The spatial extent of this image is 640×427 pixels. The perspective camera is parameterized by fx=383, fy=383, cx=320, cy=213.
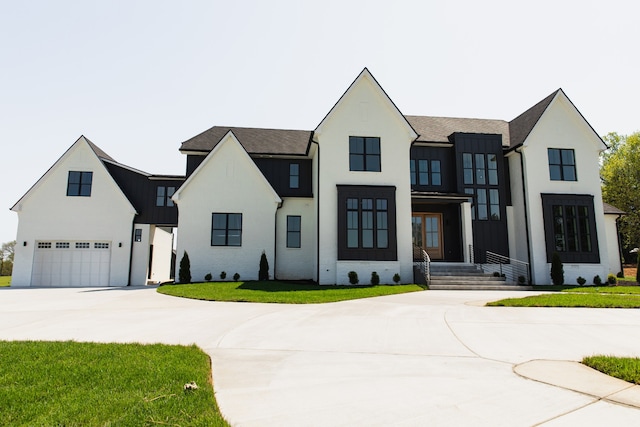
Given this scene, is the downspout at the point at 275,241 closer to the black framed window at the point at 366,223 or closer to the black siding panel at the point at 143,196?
the black framed window at the point at 366,223

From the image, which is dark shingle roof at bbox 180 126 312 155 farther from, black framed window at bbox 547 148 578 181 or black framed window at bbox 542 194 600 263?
black framed window at bbox 542 194 600 263

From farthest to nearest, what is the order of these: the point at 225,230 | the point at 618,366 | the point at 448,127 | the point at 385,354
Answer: the point at 448,127, the point at 225,230, the point at 385,354, the point at 618,366

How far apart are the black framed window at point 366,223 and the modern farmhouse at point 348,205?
5 centimetres

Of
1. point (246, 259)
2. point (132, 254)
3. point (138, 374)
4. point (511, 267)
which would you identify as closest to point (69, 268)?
point (132, 254)

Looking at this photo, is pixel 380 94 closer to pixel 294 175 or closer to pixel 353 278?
pixel 294 175

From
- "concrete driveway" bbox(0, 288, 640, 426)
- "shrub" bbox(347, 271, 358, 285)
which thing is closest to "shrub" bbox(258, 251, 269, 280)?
"shrub" bbox(347, 271, 358, 285)

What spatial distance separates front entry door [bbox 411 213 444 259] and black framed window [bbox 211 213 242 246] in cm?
983

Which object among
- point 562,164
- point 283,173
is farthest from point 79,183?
point 562,164

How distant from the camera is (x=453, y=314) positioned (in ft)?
31.1

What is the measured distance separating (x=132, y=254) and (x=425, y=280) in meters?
16.5

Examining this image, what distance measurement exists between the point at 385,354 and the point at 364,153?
1512cm

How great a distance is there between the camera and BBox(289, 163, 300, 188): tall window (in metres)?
23.6

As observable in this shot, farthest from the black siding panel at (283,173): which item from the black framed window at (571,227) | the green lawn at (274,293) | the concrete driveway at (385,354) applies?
the black framed window at (571,227)

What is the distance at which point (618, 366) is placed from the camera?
189 inches
